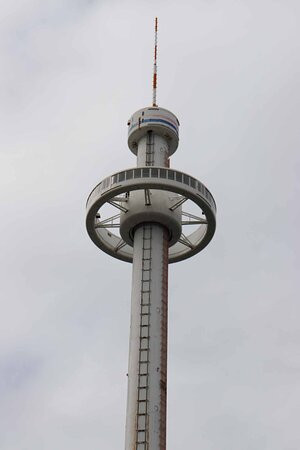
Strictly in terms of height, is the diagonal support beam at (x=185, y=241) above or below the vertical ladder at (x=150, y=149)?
below

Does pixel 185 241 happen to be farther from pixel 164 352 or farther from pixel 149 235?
pixel 164 352

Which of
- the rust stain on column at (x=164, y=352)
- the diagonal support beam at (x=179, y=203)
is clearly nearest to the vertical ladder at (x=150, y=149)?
the diagonal support beam at (x=179, y=203)

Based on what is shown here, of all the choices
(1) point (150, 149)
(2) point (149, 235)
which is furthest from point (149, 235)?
(1) point (150, 149)

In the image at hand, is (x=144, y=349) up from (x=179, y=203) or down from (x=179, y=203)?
down

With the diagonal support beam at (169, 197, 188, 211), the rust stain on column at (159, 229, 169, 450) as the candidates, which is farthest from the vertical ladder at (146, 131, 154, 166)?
the rust stain on column at (159, 229, 169, 450)

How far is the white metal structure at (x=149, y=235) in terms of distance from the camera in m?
68.4

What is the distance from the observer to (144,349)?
70.6 metres

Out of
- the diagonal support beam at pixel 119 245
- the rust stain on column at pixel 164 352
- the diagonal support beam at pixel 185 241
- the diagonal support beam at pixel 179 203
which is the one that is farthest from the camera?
the diagonal support beam at pixel 119 245

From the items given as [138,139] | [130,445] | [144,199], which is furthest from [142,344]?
[138,139]

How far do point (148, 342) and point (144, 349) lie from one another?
71 centimetres

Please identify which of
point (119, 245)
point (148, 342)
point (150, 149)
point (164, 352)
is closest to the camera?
point (148, 342)

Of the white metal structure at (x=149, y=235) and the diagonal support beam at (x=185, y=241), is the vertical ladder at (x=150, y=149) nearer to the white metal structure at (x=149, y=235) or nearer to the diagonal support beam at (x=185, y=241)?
the white metal structure at (x=149, y=235)

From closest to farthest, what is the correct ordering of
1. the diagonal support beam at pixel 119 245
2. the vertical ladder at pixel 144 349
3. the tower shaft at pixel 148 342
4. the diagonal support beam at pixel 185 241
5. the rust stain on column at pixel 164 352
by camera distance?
the vertical ladder at pixel 144 349, the tower shaft at pixel 148 342, the rust stain on column at pixel 164 352, the diagonal support beam at pixel 185 241, the diagonal support beam at pixel 119 245

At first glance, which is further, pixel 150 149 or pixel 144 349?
pixel 150 149
